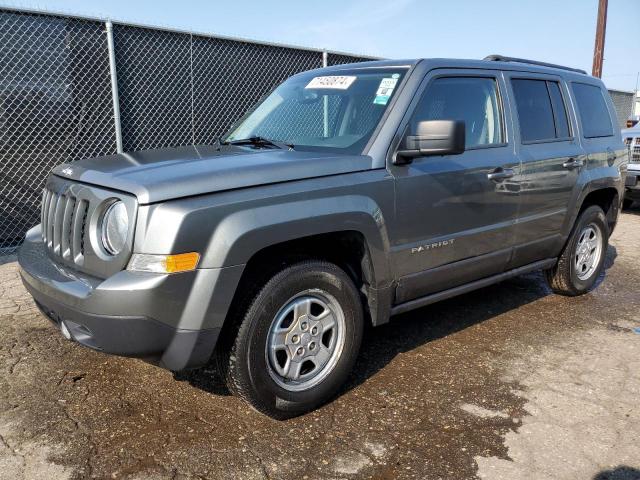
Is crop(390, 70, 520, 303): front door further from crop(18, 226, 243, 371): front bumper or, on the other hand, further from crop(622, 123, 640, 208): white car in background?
crop(622, 123, 640, 208): white car in background

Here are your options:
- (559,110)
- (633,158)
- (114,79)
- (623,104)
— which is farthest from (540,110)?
(623,104)

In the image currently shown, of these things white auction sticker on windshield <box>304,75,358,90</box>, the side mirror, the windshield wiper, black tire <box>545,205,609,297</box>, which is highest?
white auction sticker on windshield <box>304,75,358,90</box>

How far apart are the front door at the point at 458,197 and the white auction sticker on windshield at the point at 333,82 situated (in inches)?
21.9

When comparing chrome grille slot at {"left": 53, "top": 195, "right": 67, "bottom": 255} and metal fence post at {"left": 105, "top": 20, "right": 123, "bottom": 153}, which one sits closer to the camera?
chrome grille slot at {"left": 53, "top": 195, "right": 67, "bottom": 255}

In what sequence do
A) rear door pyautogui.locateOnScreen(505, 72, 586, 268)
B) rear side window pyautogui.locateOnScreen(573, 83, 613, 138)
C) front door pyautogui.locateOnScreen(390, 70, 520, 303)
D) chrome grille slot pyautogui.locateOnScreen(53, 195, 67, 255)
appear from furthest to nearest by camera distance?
1. rear side window pyautogui.locateOnScreen(573, 83, 613, 138)
2. rear door pyautogui.locateOnScreen(505, 72, 586, 268)
3. front door pyautogui.locateOnScreen(390, 70, 520, 303)
4. chrome grille slot pyautogui.locateOnScreen(53, 195, 67, 255)

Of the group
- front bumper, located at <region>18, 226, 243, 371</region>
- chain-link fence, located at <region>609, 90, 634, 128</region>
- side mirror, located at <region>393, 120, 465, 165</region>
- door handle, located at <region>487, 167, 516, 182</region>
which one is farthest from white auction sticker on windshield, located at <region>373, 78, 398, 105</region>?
chain-link fence, located at <region>609, 90, 634, 128</region>

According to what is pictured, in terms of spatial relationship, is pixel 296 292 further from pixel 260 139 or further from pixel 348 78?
pixel 348 78

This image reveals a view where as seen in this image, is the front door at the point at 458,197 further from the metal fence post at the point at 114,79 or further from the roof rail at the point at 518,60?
the metal fence post at the point at 114,79

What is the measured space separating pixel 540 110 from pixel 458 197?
136cm

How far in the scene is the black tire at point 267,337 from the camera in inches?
106

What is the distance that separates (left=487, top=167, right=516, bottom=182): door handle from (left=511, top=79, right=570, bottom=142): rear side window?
377mm

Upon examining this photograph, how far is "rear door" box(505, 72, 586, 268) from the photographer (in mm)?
4055

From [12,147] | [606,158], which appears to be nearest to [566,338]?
[606,158]

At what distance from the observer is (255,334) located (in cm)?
271
